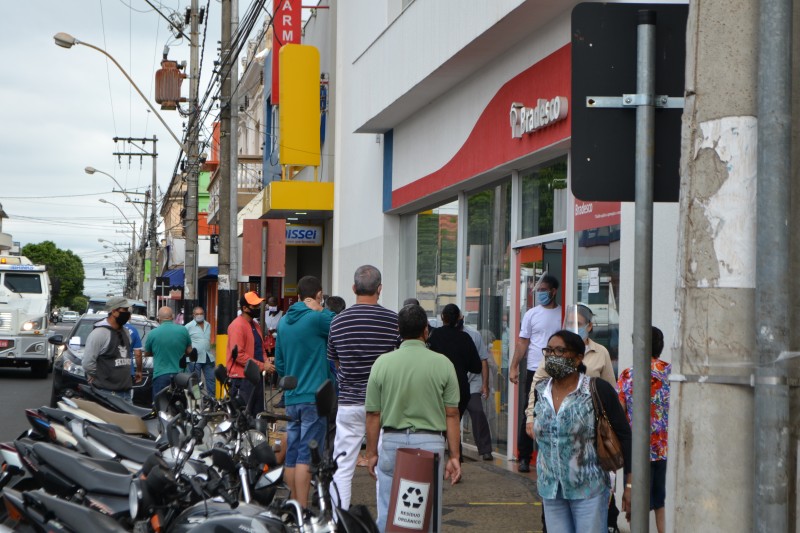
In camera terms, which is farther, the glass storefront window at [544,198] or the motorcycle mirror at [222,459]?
the glass storefront window at [544,198]

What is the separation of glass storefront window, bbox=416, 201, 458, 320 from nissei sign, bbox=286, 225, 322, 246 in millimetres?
9549

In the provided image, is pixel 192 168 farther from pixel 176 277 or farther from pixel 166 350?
pixel 176 277

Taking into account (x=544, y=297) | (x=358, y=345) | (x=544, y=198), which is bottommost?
(x=358, y=345)

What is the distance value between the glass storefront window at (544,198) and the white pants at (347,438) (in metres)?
3.98

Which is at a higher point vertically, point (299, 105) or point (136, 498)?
point (299, 105)

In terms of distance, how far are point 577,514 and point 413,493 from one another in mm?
904

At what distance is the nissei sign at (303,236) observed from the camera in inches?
1048

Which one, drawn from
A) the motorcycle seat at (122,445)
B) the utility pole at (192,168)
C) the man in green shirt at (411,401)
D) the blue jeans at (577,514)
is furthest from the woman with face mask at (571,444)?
the utility pole at (192,168)

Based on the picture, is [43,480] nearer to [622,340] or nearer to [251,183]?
[622,340]

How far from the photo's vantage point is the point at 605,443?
579 centimetres

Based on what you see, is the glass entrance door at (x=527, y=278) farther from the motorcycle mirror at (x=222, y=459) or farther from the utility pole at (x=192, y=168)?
the utility pole at (x=192, y=168)

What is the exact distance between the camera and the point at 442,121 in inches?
595

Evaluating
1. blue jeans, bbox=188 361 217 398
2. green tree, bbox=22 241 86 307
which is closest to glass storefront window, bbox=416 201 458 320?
blue jeans, bbox=188 361 217 398

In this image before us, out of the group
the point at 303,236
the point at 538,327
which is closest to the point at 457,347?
the point at 538,327
